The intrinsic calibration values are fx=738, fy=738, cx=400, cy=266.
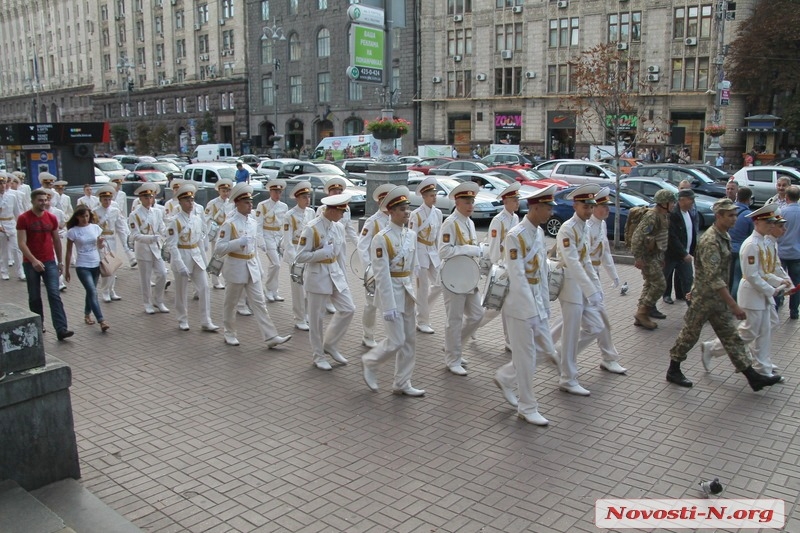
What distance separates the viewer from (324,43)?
62656mm

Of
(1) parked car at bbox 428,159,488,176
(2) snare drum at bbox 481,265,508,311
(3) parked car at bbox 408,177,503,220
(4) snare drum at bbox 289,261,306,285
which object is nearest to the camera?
(2) snare drum at bbox 481,265,508,311

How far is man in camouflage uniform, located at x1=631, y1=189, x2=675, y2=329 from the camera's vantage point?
991 centimetres

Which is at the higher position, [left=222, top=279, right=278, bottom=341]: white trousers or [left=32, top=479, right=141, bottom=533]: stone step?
[left=222, top=279, right=278, bottom=341]: white trousers

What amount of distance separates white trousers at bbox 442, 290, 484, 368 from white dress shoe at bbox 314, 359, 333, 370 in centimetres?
131

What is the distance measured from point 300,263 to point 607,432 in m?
3.79

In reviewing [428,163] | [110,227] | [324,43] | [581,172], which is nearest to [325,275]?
[110,227]

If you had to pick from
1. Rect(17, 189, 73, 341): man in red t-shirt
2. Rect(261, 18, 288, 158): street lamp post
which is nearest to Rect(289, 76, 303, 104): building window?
Rect(261, 18, 288, 158): street lamp post

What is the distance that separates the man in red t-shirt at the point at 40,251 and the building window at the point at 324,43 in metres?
55.6

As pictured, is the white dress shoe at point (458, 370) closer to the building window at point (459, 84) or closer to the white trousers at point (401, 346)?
the white trousers at point (401, 346)

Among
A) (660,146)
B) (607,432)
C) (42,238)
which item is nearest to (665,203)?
(607,432)

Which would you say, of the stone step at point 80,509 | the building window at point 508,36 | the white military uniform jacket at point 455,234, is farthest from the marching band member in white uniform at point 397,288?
the building window at point 508,36

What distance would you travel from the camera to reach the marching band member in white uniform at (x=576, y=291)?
7250 millimetres

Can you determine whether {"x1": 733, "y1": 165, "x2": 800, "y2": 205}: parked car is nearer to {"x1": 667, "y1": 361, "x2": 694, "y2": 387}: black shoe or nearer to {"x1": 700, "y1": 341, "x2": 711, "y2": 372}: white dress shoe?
{"x1": 700, "y1": 341, "x2": 711, "y2": 372}: white dress shoe

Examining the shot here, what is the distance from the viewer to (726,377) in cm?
786
